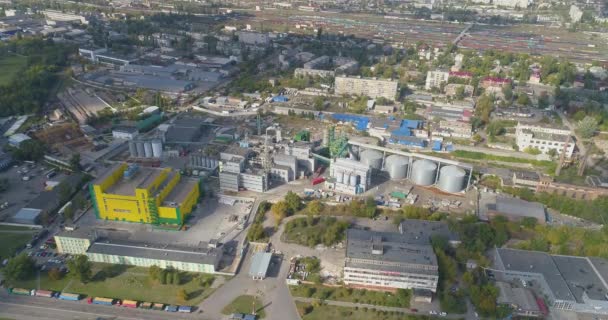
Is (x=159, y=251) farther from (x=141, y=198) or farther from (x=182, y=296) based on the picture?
(x=141, y=198)

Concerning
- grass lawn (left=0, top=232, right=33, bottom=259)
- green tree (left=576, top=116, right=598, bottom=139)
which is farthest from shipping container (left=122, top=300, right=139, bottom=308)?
green tree (left=576, top=116, right=598, bottom=139)

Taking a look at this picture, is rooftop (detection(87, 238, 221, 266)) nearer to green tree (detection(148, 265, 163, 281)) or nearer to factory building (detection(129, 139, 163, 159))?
green tree (detection(148, 265, 163, 281))

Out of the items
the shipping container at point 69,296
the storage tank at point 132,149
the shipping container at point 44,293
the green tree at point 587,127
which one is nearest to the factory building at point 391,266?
the shipping container at point 69,296

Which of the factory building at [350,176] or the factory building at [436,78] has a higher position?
the factory building at [436,78]

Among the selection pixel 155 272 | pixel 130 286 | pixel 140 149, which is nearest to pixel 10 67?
pixel 140 149

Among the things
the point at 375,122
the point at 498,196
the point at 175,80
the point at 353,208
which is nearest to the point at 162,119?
the point at 175,80

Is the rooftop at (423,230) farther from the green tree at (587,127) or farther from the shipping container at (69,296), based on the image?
the green tree at (587,127)

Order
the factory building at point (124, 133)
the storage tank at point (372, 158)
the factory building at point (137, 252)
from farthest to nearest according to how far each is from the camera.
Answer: the factory building at point (124, 133)
the storage tank at point (372, 158)
the factory building at point (137, 252)
